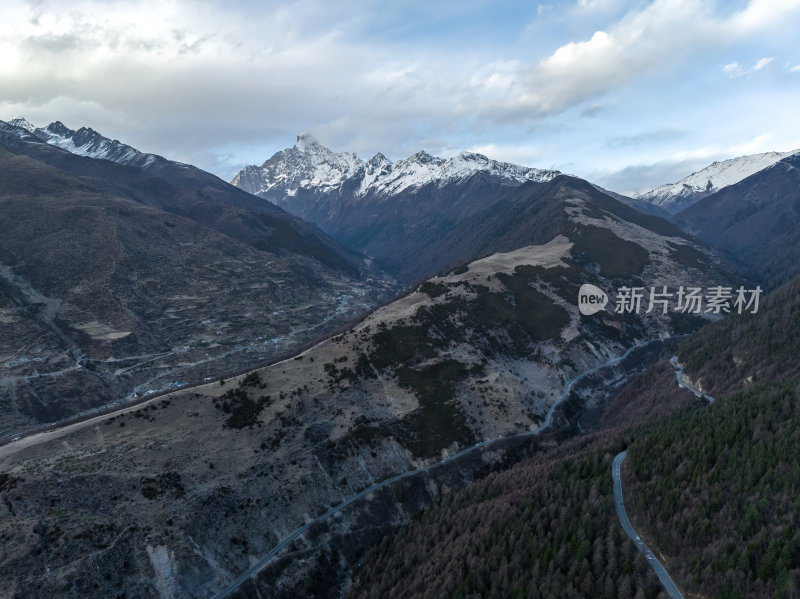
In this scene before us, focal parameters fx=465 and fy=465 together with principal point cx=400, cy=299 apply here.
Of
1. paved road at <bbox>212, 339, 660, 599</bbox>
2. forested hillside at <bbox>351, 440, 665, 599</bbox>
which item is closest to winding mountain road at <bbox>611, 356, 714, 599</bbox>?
forested hillside at <bbox>351, 440, 665, 599</bbox>

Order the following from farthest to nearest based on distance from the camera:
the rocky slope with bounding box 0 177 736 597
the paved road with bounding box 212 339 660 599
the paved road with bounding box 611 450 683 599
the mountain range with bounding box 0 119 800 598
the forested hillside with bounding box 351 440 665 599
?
1. the paved road with bounding box 212 339 660 599
2. the rocky slope with bounding box 0 177 736 597
3. the mountain range with bounding box 0 119 800 598
4. the forested hillside with bounding box 351 440 665 599
5. the paved road with bounding box 611 450 683 599

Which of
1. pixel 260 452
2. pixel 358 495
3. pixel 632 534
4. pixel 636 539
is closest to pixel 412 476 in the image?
pixel 358 495

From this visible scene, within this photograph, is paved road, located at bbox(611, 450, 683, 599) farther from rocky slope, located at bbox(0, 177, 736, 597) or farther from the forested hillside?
rocky slope, located at bbox(0, 177, 736, 597)

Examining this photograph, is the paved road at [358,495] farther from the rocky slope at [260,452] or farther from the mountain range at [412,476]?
the rocky slope at [260,452]

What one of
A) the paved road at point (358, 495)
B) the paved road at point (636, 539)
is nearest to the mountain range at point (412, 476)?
the paved road at point (358, 495)

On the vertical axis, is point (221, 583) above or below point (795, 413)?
below

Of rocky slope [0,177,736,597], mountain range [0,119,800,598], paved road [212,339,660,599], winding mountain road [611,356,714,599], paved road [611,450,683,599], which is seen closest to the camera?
paved road [611,450,683,599]

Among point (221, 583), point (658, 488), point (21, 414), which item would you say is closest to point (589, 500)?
point (658, 488)

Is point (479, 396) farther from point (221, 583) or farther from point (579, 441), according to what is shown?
point (221, 583)
